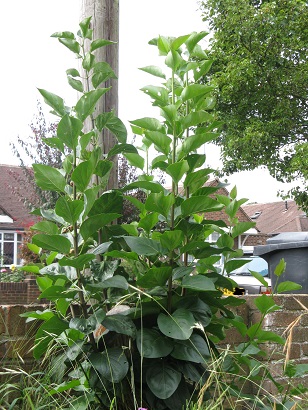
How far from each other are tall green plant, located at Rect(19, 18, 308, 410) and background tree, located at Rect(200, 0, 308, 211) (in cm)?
1461

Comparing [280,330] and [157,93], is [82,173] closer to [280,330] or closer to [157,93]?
[157,93]

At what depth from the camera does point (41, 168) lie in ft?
7.29

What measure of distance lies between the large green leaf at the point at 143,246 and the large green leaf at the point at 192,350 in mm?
329

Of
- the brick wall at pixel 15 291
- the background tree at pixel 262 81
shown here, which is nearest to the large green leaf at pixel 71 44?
the brick wall at pixel 15 291

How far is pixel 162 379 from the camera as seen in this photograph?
2189mm

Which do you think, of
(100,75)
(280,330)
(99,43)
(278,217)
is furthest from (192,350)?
(278,217)

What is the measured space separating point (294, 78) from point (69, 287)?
16.5 metres

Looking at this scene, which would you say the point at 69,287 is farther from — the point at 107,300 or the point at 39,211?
the point at 39,211

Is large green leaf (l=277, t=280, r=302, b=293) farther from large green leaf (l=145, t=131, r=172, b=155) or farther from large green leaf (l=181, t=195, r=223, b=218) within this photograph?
large green leaf (l=145, t=131, r=172, b=155)

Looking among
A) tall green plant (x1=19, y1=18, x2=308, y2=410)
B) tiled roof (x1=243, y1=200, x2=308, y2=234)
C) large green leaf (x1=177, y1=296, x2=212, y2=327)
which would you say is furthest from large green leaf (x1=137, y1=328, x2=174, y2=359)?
tiled roof (x1=243, y1=200, x2=308, y2=234)

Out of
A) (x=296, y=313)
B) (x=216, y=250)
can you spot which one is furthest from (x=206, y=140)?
(x=296, y=313)

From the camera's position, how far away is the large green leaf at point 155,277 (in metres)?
2.23

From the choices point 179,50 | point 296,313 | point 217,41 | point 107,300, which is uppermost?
point 217,41

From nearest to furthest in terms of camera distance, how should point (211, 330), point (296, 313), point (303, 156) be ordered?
point (211, 330), point (296, 313), point (303, 156)
